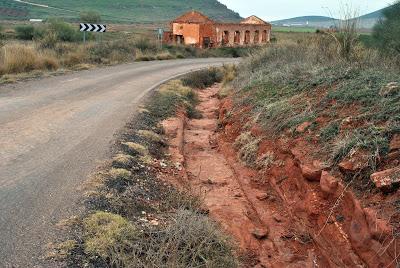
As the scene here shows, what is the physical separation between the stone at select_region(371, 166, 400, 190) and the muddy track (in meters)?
0.37

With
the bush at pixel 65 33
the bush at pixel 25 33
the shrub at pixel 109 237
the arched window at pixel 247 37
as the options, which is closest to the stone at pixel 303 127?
the shrub at pixel 109 237

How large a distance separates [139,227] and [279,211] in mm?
2906

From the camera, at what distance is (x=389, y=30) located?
1906cm

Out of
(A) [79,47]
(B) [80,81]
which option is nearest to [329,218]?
(B) [80,81]

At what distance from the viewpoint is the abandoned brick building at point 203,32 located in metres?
41.3

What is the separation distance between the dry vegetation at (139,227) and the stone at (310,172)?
186 centimetres

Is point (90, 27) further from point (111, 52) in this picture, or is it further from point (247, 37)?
point (247, 37)

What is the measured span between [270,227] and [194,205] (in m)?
1.34

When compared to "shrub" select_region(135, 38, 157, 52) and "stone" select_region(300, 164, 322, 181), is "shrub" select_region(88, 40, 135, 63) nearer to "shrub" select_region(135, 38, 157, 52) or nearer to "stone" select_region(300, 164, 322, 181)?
"shrub" select_region(135, 38, 157, 52)

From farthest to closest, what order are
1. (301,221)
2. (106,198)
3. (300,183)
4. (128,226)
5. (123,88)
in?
(123,88) → (300,183) → (301,221) → (106,198) → (128,226)

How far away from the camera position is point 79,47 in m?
24.2

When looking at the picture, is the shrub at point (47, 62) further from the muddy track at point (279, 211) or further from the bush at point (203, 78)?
the muddy track at point (279, 211)

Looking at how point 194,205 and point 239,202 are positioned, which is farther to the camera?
point 239,202

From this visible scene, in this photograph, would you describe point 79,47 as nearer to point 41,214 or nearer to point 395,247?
point 41,214
